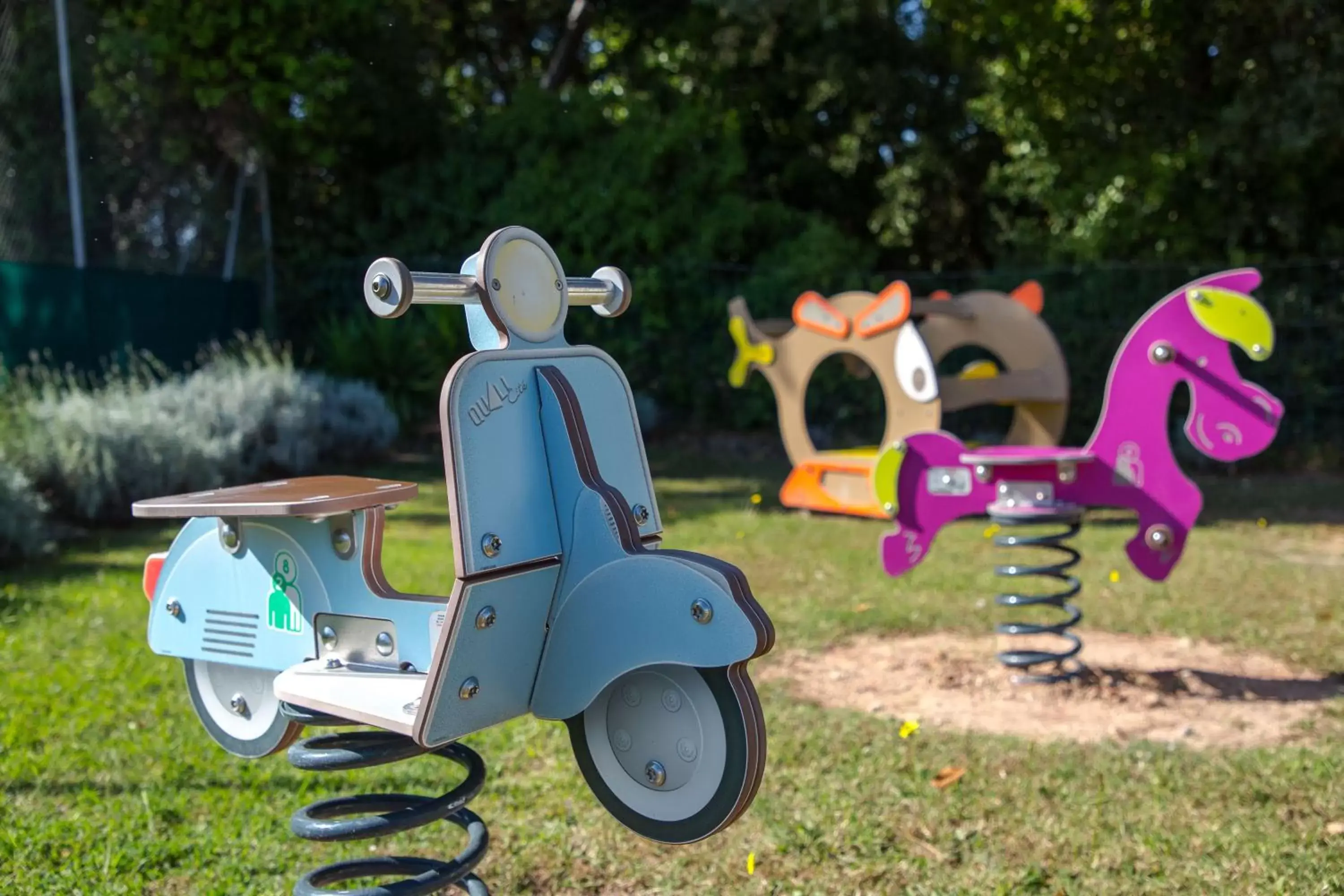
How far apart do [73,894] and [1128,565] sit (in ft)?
19.1

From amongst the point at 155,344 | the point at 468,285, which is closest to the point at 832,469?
the point at 468,285

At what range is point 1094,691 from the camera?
4.70 metres

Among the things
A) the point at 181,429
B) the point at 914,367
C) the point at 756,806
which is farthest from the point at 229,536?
the point at 181,429

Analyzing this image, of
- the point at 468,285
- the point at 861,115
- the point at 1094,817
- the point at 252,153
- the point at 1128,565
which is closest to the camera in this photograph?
the point at 468,285

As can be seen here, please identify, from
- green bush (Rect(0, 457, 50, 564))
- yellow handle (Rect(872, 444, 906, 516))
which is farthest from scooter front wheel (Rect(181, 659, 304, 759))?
green bush (Rect(0, 457, 50, 564))

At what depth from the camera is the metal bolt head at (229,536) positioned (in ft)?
7.57

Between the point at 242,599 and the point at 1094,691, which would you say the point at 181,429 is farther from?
the point at 242,599

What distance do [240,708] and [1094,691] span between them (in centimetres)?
339

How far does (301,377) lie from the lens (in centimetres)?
1098

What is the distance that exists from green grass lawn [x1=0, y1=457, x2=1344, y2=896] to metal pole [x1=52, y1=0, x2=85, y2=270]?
6044mm

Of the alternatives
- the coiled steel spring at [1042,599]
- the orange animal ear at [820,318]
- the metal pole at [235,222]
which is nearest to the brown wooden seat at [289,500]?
the coiled steel spring at [1042,599]

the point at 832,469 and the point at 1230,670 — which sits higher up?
the point at 832,469

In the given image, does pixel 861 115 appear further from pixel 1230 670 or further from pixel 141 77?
pixel 1230 670

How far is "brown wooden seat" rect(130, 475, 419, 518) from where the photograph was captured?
80.9 inches
